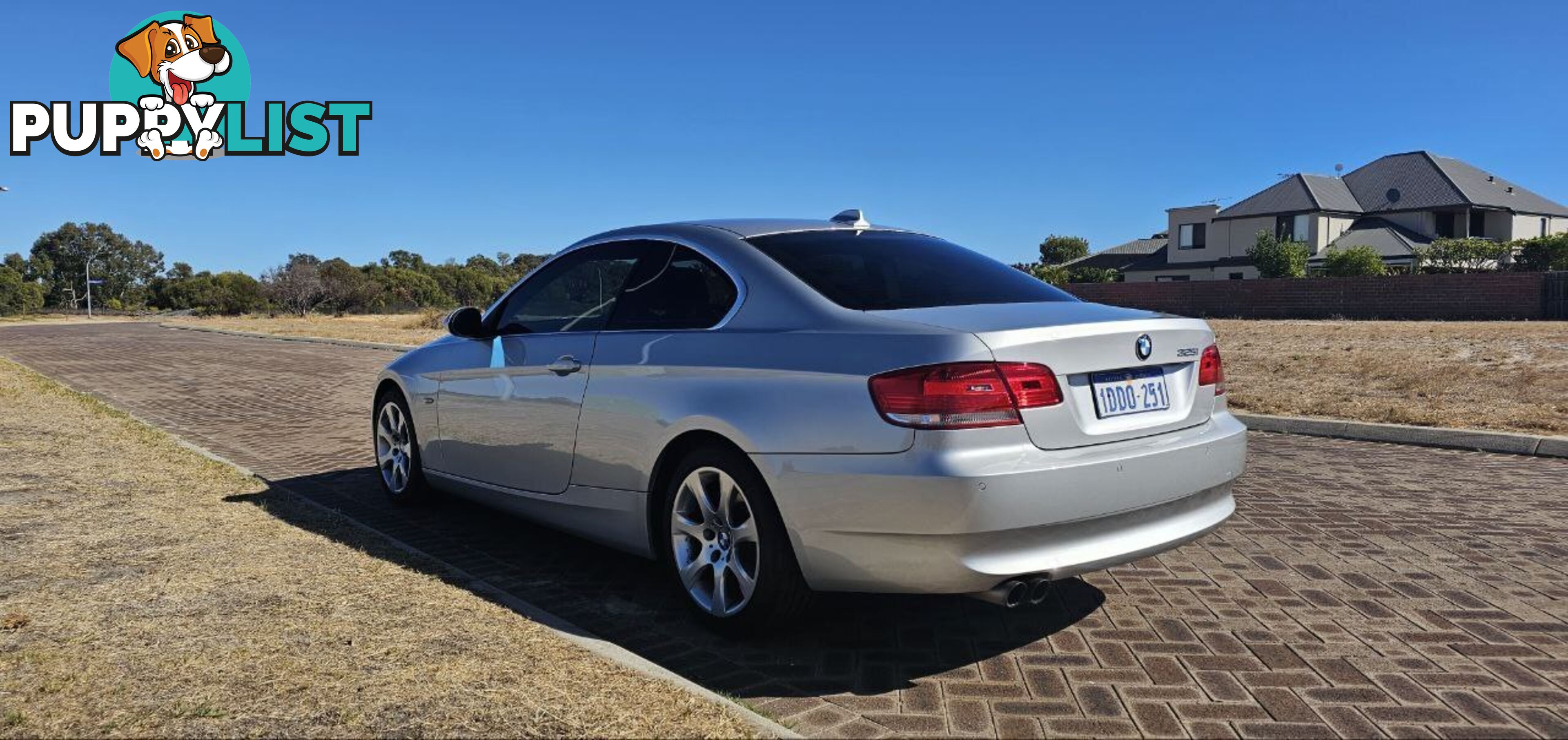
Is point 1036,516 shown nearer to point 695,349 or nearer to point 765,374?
point 765,374

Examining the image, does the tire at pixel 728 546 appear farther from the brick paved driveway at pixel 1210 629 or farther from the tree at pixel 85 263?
the tree at pixel 85 263

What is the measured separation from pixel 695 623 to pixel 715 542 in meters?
0.42

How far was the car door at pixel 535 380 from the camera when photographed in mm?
4773

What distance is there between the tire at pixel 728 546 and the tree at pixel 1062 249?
117671 mm

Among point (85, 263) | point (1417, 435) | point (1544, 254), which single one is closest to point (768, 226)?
point (1417, 435)

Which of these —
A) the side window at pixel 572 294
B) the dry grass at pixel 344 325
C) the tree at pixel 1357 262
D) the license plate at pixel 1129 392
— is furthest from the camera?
the tree at pixel 1357 262

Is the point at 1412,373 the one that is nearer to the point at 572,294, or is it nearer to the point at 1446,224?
the point at 572,294

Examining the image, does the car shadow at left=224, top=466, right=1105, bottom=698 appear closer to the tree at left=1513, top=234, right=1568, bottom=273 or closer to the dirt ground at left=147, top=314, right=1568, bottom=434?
the dirt ground at left=147, top=314, right=1568, bottom=434

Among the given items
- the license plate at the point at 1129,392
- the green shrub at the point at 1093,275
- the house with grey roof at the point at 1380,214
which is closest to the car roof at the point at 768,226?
the license plate at the point at 1129,392

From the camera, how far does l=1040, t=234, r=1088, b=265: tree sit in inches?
4665

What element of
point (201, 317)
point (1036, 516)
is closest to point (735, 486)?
point (1036, 516)

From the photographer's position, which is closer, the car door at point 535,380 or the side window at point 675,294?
the side window at point 675,294

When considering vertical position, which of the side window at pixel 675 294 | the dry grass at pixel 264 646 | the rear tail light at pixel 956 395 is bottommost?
the dry grass at pixel 264 646

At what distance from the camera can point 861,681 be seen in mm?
3631
